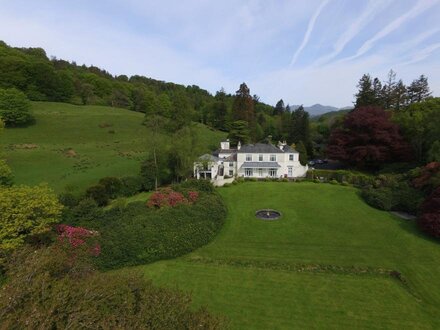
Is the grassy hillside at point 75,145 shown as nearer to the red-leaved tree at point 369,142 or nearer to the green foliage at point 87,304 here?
the red-leaved tree at point 369,142

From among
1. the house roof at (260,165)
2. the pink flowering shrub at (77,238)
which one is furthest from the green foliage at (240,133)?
the pink flowering shrub at (77,238)

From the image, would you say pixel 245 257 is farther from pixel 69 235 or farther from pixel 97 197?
pixel 97 197

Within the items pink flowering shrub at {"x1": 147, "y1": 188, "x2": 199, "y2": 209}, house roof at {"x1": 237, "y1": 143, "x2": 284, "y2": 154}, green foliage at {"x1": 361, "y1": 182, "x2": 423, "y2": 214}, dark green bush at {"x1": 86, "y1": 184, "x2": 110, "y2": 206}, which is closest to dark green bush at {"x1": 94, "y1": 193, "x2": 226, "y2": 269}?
pink flowering shrub at {"x1": 147, "y1": 188, "x2": 199, "y2": 209}

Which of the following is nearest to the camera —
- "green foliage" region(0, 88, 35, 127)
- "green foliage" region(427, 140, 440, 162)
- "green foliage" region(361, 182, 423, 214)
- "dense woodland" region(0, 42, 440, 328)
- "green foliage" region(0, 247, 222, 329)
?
"green foliage" region(0, 247, 222, 329)

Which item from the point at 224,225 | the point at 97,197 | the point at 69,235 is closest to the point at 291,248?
the point at 224,225

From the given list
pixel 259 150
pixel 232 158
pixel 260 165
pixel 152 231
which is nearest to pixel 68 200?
pixel 152 231

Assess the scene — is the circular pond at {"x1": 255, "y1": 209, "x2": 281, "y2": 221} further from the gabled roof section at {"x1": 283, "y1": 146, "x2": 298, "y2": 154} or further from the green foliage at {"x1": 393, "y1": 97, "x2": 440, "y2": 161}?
the green foliage at {"x1": 393, "y1": 97, "x2": 440, "y2": 161}

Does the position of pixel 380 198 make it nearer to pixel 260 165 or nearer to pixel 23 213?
pixel 260 165
